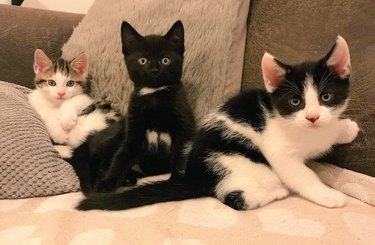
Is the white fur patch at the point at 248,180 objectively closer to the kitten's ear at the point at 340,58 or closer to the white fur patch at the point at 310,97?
the white fur patch at the point at 310,97

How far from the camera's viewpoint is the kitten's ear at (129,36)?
130 cm

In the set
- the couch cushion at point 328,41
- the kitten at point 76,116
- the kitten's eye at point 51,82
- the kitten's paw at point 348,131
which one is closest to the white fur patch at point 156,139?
the kitten at point 76,116

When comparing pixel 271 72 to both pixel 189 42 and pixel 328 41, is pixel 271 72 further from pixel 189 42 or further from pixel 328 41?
pixel 189 42

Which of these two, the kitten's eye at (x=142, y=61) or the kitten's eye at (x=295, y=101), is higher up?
the kitten's eye at (x=142, y=61)

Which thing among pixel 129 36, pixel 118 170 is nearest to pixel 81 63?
pixel 129 36

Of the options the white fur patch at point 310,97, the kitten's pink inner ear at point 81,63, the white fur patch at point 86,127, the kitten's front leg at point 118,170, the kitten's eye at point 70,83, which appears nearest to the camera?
the white fur patch at point 310,97

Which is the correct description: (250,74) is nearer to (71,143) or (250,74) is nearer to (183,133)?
(183,133)

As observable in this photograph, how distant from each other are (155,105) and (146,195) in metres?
0.37

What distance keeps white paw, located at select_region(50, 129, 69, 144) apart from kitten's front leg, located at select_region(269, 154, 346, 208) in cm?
87

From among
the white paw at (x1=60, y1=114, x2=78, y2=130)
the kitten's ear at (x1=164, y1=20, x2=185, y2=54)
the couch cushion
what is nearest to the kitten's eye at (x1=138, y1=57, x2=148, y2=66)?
the kitten's ear at (x1=164, y1=20, x2=185, y2=54)

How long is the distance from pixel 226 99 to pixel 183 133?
0.63 ft

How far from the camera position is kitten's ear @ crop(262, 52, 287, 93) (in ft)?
3.27

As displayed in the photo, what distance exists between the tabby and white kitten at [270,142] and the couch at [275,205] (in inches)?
1.4

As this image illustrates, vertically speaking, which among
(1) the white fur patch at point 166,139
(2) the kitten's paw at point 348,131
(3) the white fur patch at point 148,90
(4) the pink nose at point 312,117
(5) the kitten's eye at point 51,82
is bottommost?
(1) the white fur patch at point 166,139
